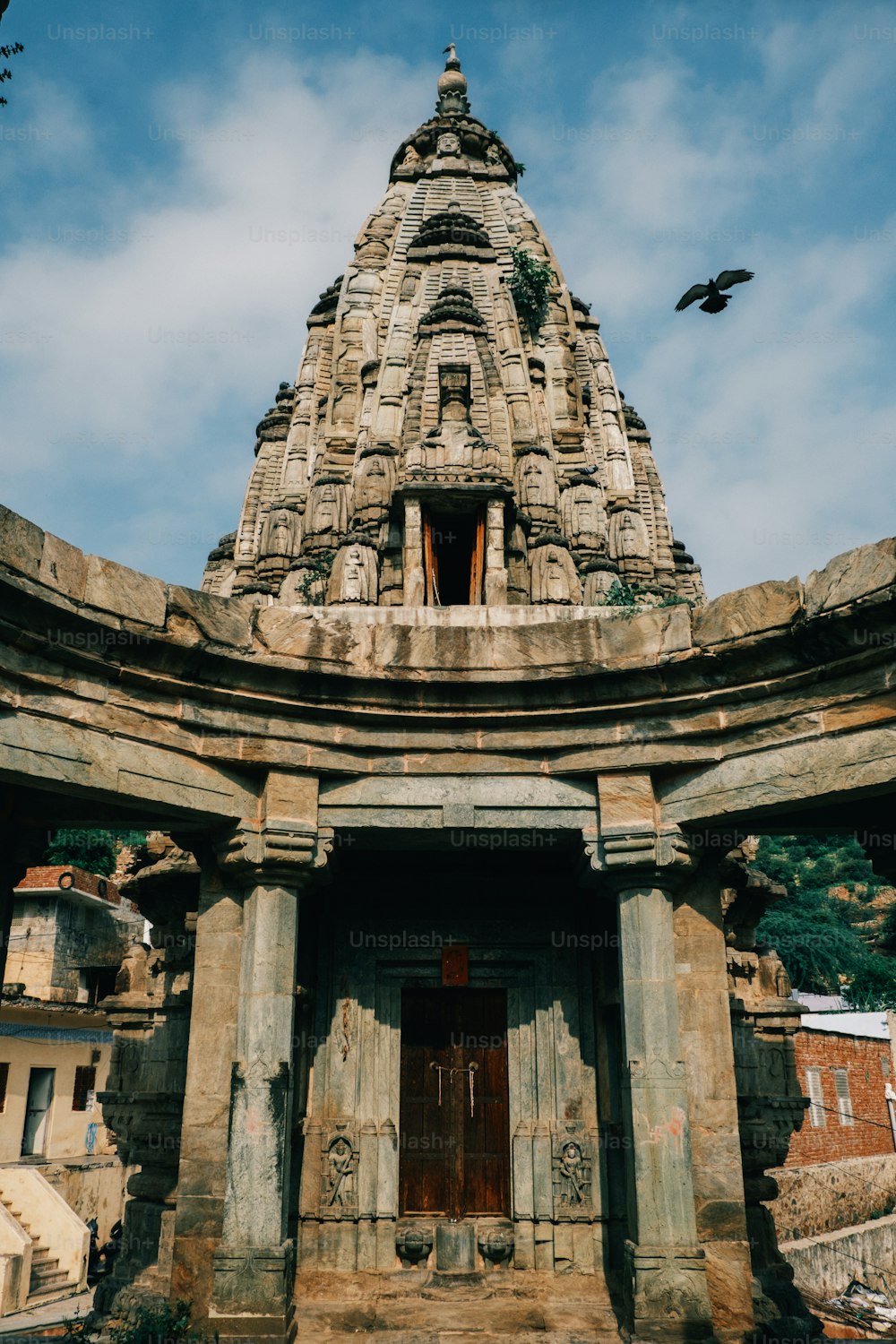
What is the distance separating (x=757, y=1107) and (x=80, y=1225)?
16.8 metres

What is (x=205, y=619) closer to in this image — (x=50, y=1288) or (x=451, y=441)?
(x=50, y=1288)

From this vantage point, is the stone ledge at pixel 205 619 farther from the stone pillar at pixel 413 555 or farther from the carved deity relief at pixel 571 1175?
the stone pillar at pixel 413 555

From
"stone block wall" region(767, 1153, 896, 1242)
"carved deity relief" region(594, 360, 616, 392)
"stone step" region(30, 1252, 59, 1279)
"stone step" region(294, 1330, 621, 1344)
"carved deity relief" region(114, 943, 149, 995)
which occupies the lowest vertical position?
"stone step" region(30, 1252, 59, 1279)

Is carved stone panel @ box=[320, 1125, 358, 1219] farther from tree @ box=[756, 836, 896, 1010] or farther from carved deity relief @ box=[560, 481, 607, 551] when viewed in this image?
tree @ box=[756, 836, 896, 1010]

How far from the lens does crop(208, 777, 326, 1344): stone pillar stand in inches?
302

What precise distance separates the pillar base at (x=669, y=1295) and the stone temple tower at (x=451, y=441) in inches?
849

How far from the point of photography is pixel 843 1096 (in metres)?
27.5

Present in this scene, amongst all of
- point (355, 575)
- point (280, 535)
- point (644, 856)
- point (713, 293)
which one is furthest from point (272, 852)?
point (280, 535)

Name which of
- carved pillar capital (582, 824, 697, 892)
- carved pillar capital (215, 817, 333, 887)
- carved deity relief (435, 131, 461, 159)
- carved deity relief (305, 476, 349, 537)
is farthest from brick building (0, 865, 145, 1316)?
carved deity relief (435, 131, 461, 159)

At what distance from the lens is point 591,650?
876 cm

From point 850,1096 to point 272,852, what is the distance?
25101mm

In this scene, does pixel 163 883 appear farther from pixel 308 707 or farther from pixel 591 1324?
pixel 591 1324

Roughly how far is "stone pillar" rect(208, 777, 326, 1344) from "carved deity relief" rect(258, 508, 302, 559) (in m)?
25.3

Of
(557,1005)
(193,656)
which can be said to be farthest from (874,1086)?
(193,656)
